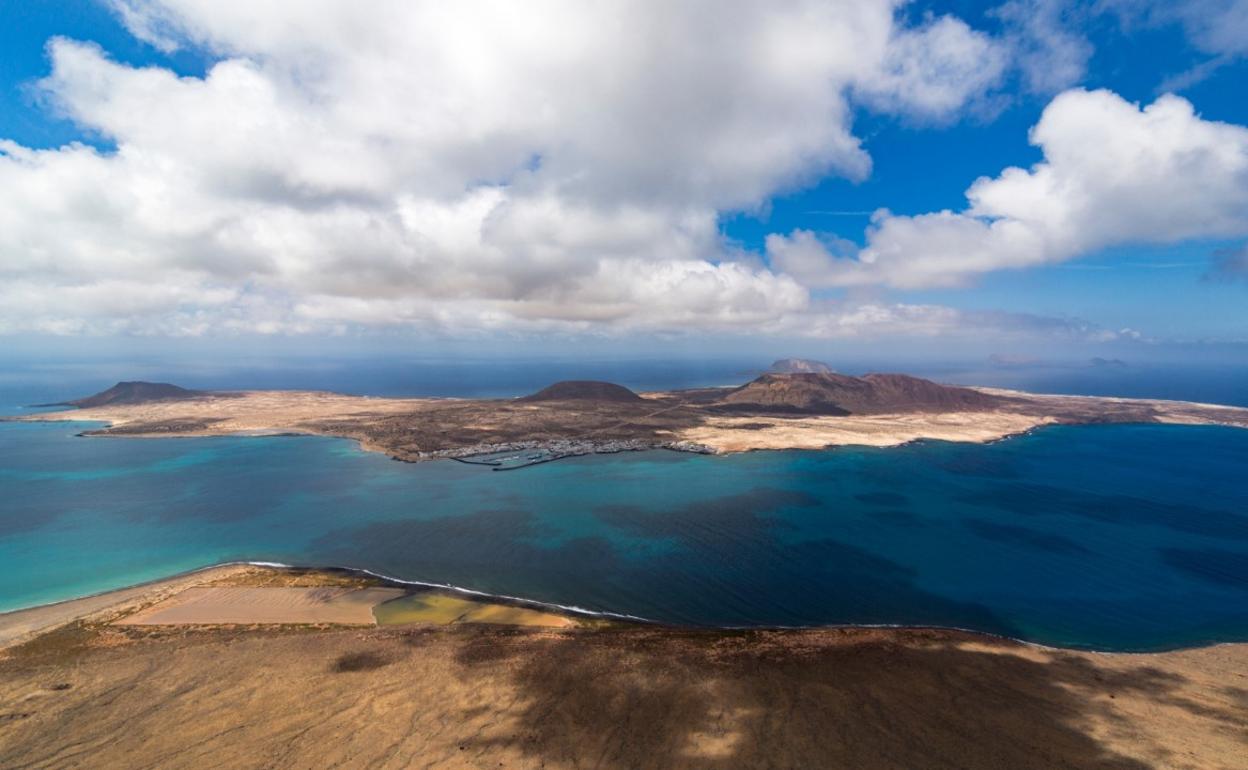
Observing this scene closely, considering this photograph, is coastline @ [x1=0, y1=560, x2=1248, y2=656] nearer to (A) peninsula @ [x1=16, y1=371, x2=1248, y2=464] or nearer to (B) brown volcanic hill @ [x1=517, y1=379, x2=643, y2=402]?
(A) peninsula @ [x1=16, y1=371, x2=1248, y2=464]

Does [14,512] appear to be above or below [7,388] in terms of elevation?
below

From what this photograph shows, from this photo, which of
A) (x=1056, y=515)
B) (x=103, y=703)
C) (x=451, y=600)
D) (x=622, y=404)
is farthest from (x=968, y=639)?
(x=622, y=404)

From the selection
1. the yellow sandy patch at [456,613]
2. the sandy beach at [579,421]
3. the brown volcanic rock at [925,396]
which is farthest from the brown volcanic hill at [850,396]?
the yellow sandy patch at [456,613]

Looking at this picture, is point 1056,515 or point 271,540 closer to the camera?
point 271,540

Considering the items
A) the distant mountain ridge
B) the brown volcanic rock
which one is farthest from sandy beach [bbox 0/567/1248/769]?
the distant mountain ridge

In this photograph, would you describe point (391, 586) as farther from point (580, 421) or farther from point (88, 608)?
point (580, 421)

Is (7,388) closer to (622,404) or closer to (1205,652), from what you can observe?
(622,404)
